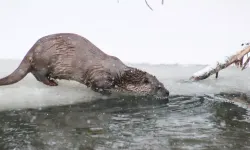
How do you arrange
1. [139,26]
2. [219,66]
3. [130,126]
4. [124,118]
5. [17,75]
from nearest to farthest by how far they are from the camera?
[130,126] < [124,118] < [17,75] < [219,66] < [139,26]

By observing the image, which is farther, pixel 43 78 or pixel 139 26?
pixel 139 26

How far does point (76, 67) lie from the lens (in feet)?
13.1

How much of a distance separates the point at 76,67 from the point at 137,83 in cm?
57

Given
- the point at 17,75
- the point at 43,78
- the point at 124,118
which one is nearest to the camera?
the point at 124,118

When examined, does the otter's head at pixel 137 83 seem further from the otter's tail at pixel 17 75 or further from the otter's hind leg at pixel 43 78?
the otter's tail at pixel 17 75

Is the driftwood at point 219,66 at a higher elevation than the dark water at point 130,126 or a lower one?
higher

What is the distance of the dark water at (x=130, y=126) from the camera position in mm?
2744

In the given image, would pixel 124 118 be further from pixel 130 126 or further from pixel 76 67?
pixel 76 67

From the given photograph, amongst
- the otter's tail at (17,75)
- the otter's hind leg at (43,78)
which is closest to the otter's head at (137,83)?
the otter's hind leg at (43,78)

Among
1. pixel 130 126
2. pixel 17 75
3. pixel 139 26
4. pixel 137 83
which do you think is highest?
pixel 139 26

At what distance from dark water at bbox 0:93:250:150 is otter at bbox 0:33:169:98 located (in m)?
0.24

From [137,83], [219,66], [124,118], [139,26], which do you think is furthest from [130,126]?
[139,26]

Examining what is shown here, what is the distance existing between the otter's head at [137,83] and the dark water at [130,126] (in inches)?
8.7

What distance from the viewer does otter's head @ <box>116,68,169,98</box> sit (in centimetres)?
408
